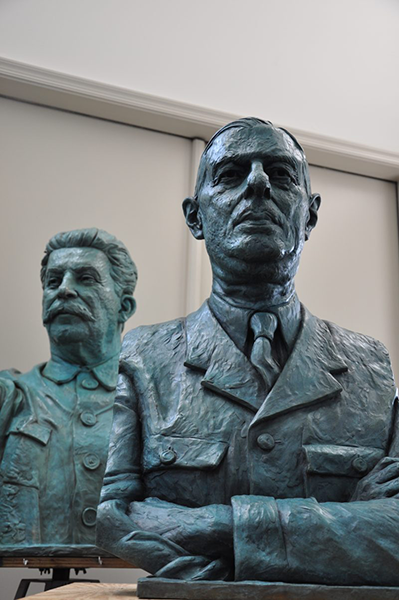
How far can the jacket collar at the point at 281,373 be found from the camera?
2.11 metres

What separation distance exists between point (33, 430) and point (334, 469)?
1.98 m

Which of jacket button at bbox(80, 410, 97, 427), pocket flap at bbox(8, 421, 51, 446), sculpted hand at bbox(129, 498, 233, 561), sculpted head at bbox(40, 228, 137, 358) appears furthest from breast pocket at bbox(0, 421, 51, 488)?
sculpted hand at bbox(129, 498, 233, 561)

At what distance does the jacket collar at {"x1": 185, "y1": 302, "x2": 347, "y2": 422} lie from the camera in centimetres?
211

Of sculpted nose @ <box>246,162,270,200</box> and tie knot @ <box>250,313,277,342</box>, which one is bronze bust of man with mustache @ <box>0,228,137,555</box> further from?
sculpted nose @ <box>246,162,270,200</box>

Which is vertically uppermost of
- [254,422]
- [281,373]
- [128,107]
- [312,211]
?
[128,107]

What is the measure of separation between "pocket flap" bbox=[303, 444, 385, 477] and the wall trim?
116 inches

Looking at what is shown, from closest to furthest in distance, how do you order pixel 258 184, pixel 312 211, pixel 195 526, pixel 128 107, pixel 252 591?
pixel 252 591, pixel 195 526, pixel 258 184, pixel 312 211, pixel 128 107

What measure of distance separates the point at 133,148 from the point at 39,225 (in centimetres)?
69

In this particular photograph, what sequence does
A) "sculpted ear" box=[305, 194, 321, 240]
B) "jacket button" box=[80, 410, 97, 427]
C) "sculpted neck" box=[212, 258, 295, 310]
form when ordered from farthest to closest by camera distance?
"jacket button" box=[80, 410, 97, 427] → "sculpted ear" box=[305, 194, 321, 240] → "sculpted neck" box=[212, 258, 295, 310]

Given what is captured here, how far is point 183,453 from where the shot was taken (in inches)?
81.4

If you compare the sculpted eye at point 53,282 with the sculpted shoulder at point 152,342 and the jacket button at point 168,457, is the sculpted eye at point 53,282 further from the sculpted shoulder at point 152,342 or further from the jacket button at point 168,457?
the jacket button at point 168,457

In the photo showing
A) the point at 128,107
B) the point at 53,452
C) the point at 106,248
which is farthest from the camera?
the point at 128,107

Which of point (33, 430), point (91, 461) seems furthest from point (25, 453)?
point (91, 461)

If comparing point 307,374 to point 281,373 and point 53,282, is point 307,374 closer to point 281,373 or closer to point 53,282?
point 281,373
